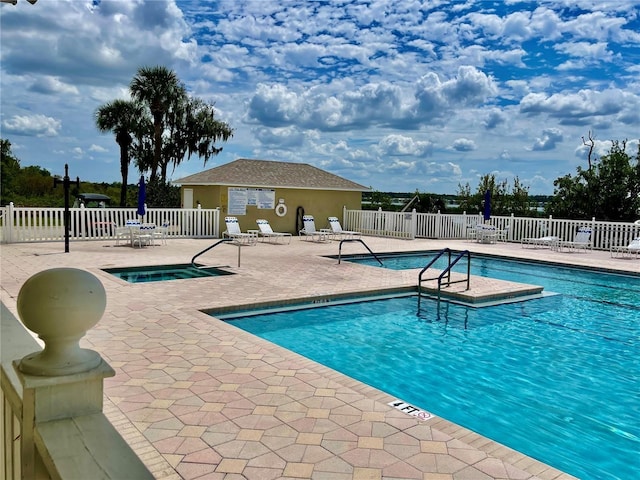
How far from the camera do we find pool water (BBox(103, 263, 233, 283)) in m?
11.2

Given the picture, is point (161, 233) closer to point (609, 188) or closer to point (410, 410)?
point (410, 410)

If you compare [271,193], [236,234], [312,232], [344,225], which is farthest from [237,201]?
[344,225]

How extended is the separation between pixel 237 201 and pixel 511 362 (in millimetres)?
15029

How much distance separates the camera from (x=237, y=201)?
20219mm

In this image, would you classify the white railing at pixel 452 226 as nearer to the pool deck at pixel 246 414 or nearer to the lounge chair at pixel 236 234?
the lounge chair at pixel 236 234

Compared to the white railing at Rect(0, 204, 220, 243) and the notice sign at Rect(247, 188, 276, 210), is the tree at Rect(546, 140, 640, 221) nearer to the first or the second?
the notice sign at Rect(247, 188, 276, 210)

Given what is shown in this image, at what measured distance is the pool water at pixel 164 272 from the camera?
1124 centimetres

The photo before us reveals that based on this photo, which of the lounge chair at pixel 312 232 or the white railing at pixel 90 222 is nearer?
the white railing at pixel 90 222

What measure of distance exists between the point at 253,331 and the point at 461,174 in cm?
2480

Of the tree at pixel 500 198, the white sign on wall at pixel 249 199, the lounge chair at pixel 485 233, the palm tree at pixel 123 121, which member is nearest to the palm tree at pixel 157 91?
the palm tree at pixel 123 121

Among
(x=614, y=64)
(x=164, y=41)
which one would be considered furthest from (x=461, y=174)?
(x=164, y=41)

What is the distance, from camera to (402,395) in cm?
552

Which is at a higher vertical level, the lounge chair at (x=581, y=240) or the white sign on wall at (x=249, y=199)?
the white sign on wall at (x=249, y=199)

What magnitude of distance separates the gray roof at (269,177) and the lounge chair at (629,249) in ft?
34.3
